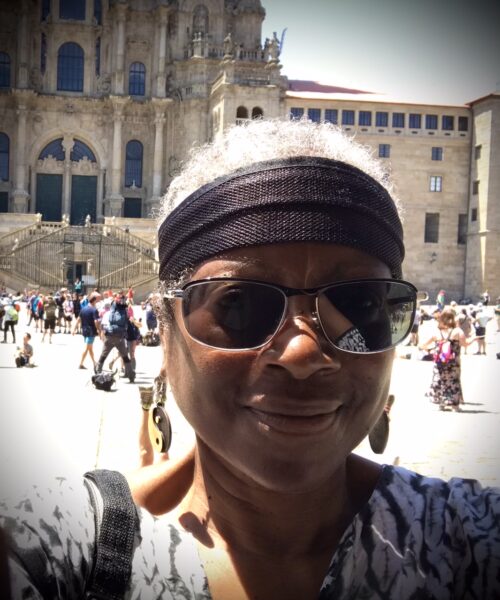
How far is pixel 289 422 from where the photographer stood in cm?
118

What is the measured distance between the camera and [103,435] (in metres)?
6.55

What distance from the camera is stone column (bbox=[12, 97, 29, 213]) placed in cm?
3981

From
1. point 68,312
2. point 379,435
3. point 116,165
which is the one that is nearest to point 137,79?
point 116,165

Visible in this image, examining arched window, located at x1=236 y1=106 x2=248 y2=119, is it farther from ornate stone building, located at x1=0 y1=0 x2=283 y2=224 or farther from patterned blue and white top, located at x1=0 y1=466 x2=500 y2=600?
patterned blue and white top, located at x1=0 y1=466 x2=500 y2=600

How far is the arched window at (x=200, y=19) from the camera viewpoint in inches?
1353

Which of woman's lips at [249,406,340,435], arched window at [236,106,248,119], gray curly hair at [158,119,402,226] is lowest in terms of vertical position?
woman's lips at [249,406,340,435]

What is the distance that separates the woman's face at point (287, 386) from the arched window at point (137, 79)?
142 ft

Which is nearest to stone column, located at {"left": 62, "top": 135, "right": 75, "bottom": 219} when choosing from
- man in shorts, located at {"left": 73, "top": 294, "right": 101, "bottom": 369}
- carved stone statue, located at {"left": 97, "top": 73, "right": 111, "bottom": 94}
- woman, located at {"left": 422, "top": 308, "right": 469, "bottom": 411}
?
carved stone statue, located at {"left": 97, "top": 73, "right": 111, "bottom": 94}

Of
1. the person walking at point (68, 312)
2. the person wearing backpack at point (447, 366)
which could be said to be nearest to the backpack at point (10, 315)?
the person walking at point (68, 312)

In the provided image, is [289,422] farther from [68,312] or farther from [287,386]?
[68,312]

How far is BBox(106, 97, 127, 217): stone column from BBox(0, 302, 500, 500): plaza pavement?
28.0m

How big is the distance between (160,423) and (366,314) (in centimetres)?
69

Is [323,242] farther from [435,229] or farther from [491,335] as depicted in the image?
[435,229]

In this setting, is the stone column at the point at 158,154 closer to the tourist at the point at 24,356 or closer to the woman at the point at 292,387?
the tourist at the point at 24,356
